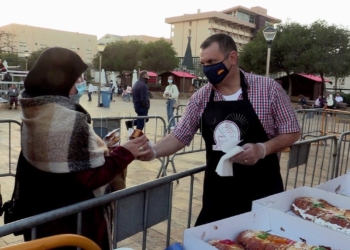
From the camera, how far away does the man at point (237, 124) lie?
2047mm

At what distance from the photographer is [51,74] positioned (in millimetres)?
1636

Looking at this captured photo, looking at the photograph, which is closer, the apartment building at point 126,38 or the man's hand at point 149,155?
the man's hand at point 149,155

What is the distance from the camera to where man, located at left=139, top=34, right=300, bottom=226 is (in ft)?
6.72

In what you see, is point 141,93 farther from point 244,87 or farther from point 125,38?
point 125,38

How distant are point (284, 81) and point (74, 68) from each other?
122 ft

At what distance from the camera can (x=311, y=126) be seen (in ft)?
32.2

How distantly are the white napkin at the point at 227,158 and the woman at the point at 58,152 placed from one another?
0.50 meters

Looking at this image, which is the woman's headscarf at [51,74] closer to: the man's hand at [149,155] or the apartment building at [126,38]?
the man's hand at [149,155]

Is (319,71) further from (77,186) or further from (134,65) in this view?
(77,186)

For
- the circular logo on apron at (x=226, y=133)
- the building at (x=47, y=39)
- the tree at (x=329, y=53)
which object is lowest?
the circular logo on apron at (x=226, y=133)

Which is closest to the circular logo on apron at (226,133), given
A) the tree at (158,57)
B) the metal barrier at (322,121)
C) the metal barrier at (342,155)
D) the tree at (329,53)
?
the metal barrier at (342,155)

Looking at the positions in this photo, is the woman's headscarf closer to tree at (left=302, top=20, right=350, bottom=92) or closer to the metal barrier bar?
the metal barrier bar

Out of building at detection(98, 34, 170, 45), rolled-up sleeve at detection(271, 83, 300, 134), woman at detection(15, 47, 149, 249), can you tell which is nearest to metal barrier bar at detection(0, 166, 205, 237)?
woman at detection(15, 47, 149, 249)

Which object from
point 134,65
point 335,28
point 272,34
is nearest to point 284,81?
point 335,28
